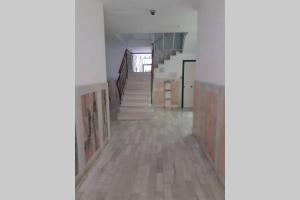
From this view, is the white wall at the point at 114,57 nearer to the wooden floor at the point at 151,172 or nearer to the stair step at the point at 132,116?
the stair step at the point at 132,116

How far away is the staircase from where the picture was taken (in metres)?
6.42

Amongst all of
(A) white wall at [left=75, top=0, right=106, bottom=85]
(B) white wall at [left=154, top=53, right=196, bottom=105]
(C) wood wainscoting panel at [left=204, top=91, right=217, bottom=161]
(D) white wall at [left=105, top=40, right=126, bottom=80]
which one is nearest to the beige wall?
(C) wood wainscoting panel at [left=204, top=91, right=217, bottom=161]

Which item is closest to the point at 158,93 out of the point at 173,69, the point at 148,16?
the point at 173,69

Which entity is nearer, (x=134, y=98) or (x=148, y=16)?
(x=148, y=16)

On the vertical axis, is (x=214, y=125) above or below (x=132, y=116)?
above

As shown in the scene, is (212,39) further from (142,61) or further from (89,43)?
(142,61)

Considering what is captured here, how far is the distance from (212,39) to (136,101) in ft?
13.7

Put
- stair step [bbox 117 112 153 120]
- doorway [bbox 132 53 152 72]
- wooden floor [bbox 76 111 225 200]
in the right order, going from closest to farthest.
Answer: wooden floor [bbox 76 111 225 200] < stair step [bbox 117 112 153 120] < doorway [bbox 132 53 152 72]

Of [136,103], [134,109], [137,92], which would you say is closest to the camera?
[134,109]

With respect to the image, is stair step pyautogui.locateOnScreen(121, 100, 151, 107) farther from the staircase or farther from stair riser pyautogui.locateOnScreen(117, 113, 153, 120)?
stair riser pyautogui.locateOnScreen(117, 113, 153, 120)

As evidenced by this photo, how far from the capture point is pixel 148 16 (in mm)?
4809

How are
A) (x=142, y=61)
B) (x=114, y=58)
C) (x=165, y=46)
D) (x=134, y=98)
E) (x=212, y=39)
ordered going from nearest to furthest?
(x=212, y=39) → (x=134, y=98) → (x=165, y=46) → (x=114, y=58) → (x=142, y=61)

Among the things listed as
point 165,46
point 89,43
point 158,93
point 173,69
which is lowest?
point 158,93

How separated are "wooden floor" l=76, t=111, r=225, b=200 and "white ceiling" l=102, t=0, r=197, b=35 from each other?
8.89ft
